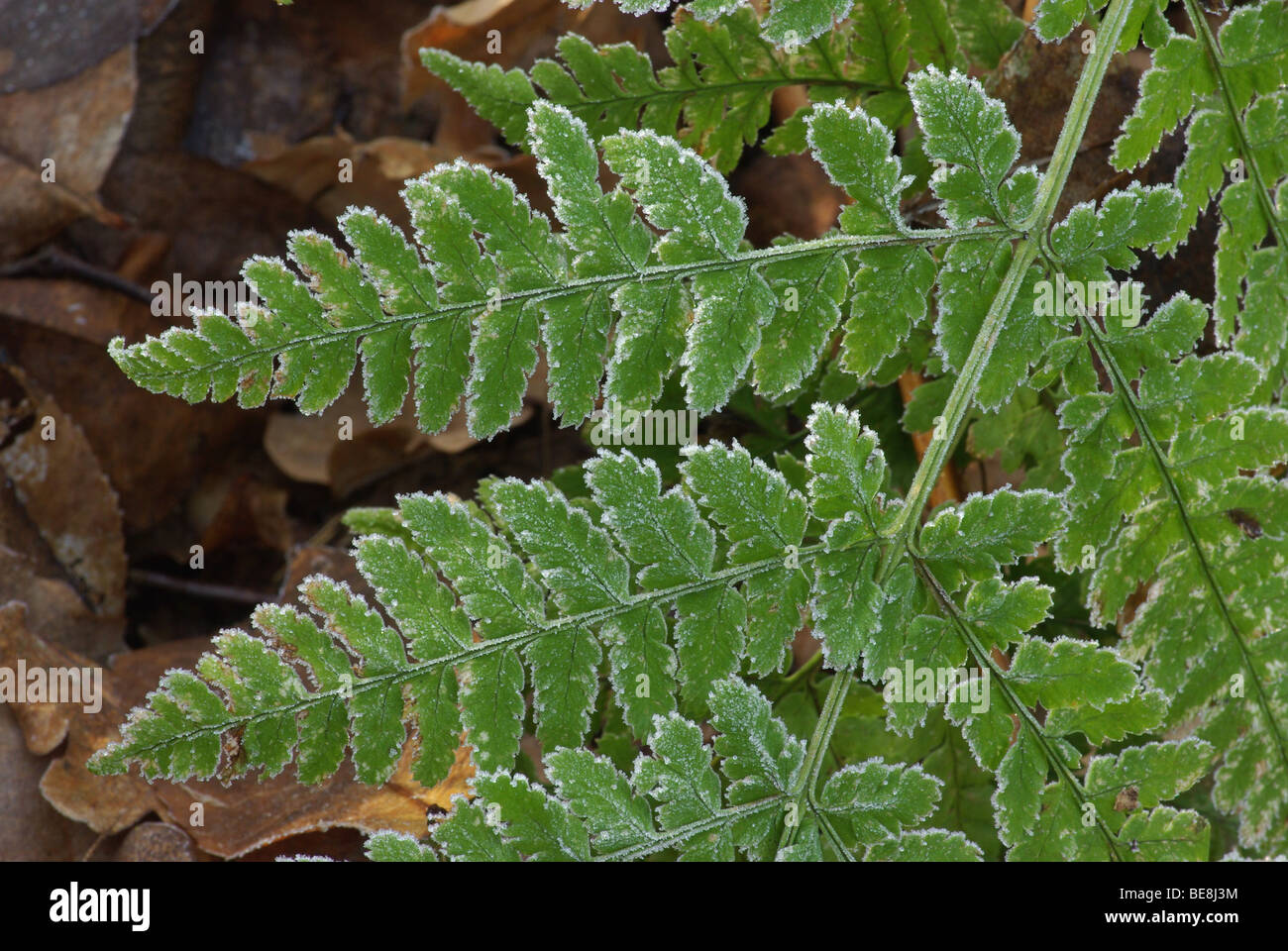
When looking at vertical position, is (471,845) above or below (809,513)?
below

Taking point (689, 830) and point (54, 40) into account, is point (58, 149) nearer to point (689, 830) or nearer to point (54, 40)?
point (54, 40)

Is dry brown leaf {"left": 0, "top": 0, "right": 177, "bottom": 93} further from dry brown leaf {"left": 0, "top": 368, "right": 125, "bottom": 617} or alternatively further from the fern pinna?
the fern pinna

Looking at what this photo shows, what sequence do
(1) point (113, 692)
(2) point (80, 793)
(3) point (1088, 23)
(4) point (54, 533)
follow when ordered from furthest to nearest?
(4) point (54, 533), (1) point (113, 692), (2) point (80, 793), (3) point (1088, 23)

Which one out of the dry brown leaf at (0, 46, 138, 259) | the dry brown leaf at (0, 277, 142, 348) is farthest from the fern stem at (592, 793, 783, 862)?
the dry brown leaf at (0, 46, 138, 259)

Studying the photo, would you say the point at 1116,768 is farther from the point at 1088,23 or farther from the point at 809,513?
the point at 1088,23

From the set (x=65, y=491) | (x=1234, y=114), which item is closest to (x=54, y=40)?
(x=65, y=491)

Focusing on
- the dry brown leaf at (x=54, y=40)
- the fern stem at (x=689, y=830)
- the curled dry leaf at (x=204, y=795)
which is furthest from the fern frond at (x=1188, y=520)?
the dry brown leaf at (x=54, y=40)

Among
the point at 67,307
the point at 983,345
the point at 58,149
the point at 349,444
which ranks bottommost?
the point at 983,345
